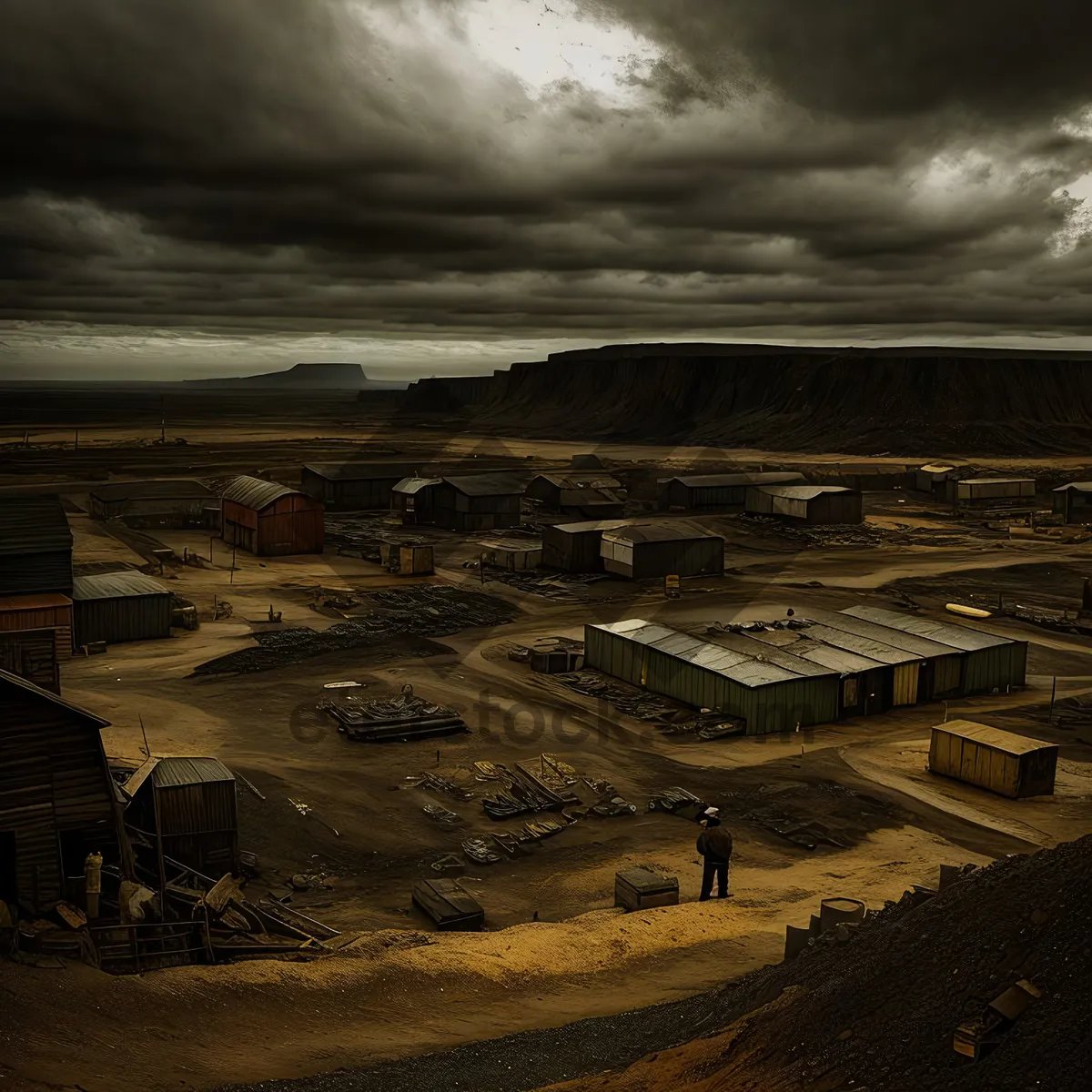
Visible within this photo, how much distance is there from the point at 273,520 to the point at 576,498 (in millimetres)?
32095

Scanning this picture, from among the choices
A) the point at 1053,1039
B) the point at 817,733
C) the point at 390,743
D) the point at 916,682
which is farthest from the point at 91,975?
the point at 916,682

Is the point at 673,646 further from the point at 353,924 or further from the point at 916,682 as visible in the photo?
the point at 353,924

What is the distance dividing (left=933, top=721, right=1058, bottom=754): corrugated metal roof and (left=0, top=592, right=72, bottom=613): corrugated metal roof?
31.1 m

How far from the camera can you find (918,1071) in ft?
36.3

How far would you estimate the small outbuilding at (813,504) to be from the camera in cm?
8712

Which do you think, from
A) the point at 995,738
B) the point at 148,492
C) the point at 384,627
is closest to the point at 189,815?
the point at 995,738

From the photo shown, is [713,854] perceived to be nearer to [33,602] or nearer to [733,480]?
[33,602]

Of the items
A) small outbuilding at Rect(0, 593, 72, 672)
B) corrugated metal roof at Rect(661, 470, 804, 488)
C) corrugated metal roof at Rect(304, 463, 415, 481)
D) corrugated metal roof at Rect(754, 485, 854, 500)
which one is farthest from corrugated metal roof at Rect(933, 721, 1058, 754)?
corrugated metal roof at Rect(304, 463, 415, 481)

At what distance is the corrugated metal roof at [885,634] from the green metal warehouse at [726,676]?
4647 mm

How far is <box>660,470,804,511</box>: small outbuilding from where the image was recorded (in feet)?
310

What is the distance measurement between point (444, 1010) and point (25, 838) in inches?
329

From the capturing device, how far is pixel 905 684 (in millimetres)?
40312

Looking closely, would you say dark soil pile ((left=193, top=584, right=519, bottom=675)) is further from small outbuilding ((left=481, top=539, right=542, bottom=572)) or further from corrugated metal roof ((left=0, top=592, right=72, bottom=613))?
small outbuilding ((left=481, top=539, right=542, bottom=572))

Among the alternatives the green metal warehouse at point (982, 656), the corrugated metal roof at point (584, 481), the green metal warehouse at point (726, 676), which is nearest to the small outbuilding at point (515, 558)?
the green metal warehouse at point (726, 676)
